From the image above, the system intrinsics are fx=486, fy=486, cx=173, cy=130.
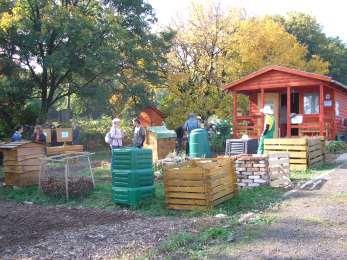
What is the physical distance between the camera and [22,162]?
492 inches

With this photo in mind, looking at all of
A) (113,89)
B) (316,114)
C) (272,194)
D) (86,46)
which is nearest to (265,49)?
(316,114)

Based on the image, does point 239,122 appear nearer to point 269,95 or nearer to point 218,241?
point 269,95

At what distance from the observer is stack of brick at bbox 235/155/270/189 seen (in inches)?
422

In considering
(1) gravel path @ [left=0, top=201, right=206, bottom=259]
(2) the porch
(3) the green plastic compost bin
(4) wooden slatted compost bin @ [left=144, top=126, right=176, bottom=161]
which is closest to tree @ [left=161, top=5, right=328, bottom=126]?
(2) the porch

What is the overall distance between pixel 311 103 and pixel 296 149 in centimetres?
1030

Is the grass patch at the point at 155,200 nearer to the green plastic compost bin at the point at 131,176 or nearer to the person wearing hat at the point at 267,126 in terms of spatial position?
the green plastic compost bin at the point at 131,176

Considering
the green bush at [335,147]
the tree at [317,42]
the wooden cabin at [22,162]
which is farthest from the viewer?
the tree at [317,42]

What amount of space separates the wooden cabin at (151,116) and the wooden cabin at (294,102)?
207 inches

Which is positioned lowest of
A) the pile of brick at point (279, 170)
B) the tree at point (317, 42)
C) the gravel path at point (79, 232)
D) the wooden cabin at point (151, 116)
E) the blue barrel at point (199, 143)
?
the gravel path at point (79, 232)

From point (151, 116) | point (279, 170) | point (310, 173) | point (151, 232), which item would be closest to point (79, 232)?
point (151, 232)

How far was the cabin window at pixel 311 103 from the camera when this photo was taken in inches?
898

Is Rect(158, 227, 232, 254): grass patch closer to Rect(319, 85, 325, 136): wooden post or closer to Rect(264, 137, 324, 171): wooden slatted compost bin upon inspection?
Rect(264, 137, 324, 171): wooden slatted compost bin

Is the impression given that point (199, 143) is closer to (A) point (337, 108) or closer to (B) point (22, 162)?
(B) point (22, 162)

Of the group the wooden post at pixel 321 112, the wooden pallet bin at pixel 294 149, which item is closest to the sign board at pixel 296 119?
the wooden post at pixel 321 112
